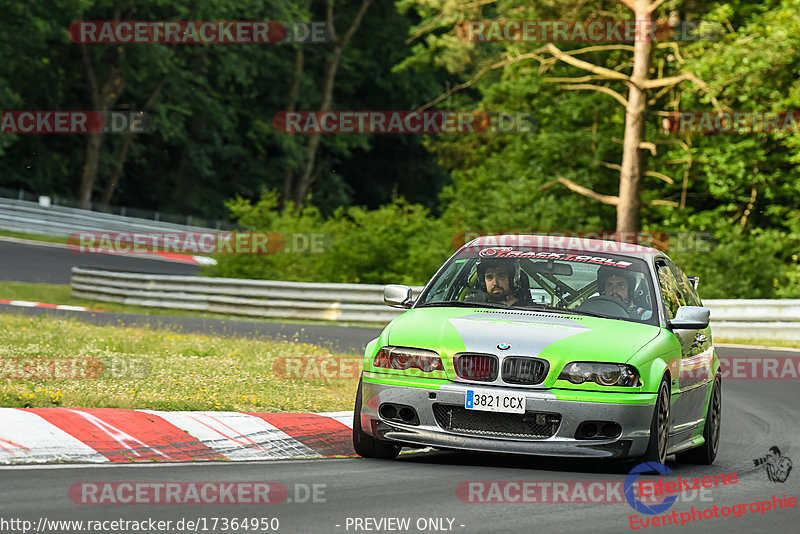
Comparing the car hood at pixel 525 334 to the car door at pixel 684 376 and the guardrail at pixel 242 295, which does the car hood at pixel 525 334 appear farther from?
the guardrail at pixel 242 295

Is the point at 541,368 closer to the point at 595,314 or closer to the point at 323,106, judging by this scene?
the point at 595,314

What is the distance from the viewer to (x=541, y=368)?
7.98 meters

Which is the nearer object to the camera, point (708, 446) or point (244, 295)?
point (708, 446)

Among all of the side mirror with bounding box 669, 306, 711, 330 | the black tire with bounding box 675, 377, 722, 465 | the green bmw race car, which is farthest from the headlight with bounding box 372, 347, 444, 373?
the black tire with bounding box 675, 377, 722, 465

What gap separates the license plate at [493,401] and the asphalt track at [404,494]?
0.42 m

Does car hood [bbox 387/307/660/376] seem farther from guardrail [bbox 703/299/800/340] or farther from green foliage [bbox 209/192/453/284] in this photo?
green foliage [bbox 209/192/453/284]

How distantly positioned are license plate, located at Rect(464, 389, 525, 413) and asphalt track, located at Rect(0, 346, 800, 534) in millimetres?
421

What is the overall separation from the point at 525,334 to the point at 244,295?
1746cm

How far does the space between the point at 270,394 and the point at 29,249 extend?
83.4 ft

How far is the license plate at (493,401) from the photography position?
25.9ft

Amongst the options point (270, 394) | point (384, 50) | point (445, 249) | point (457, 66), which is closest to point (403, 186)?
point (384, 50)

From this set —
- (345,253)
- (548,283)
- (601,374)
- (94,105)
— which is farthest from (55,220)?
(601,374)

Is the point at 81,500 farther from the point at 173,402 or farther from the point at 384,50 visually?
the point at 384,50

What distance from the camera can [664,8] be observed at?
2789 cm
